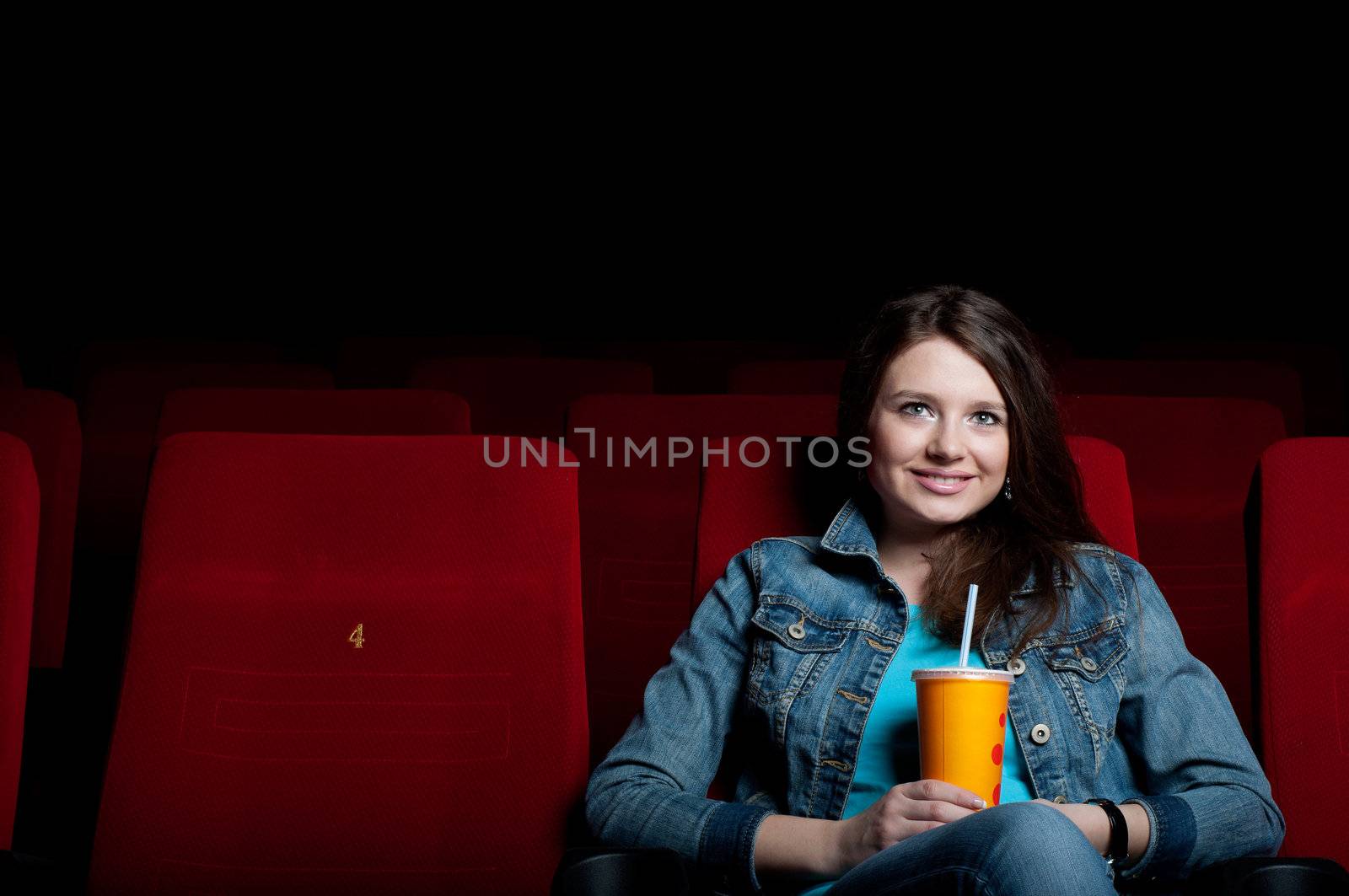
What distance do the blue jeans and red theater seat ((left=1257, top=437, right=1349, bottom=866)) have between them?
34cm

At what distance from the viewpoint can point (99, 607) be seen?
1.78 meters

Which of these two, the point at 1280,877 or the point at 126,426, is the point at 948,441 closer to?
the point at 1280,877

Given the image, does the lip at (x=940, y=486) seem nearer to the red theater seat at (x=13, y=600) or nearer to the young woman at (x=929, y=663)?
the young woman at (x=929, y=663)

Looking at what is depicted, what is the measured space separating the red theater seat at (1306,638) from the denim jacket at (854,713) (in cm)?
10

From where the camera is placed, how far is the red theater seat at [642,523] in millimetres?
1354

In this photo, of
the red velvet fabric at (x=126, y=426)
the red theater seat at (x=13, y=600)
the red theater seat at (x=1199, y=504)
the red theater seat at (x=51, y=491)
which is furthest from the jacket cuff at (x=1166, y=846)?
the red velvet fabric at (x=126, y=426)

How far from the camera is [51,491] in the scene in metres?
1.50

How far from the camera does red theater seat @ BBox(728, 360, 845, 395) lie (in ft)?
5.97

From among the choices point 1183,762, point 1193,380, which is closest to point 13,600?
point 1183,762

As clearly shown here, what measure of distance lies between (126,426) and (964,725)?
152 centimetres

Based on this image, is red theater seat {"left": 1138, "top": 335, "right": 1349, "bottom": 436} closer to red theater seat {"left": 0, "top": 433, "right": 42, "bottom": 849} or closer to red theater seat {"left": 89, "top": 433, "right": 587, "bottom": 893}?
red theater seat {"left": 89, "top": 433, "right": 587, "bottom": 893}

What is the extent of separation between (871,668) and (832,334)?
113 inches

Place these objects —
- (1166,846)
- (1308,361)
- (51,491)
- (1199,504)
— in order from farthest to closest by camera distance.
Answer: (1308,361) → (51,491) → (1199,504) → (1166,846)

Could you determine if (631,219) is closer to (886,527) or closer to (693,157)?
(693,157)
